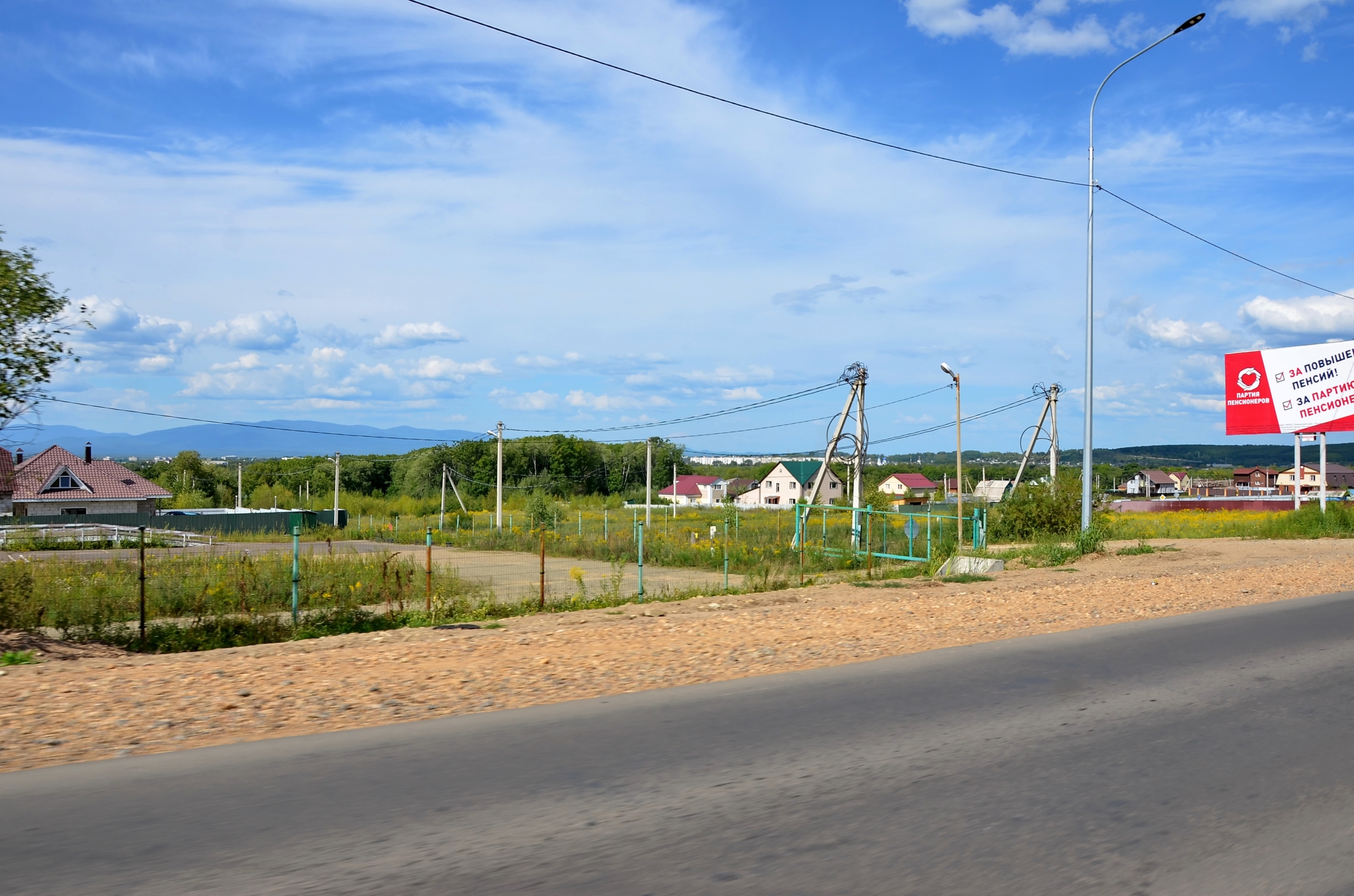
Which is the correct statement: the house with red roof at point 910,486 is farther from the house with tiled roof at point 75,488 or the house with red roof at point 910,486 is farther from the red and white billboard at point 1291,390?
the house with tiled roof at point 75,488

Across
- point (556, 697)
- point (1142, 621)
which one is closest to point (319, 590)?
point (556, 697)

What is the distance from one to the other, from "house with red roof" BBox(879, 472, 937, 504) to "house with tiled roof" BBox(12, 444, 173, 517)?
77106 mm

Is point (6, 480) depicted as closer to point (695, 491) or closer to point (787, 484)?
point (787, 484)

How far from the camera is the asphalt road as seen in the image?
161 inches

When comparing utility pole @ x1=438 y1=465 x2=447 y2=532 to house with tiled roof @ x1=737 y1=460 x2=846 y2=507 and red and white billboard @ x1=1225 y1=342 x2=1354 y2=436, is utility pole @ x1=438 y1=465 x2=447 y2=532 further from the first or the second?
house with tiled roof @ x1=737 y1=460 x2=846 y2=507

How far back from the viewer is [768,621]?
519 inches

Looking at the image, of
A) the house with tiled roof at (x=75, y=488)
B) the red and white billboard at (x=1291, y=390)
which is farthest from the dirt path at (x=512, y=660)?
the house with tiled roof at (x=75, y=488)

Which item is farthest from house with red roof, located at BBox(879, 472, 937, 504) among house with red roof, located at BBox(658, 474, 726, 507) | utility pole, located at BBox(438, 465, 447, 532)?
utility pole, located at BBox(438, 465, 447, 532)

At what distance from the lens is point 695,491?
12962cm

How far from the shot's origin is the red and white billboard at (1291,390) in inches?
1628

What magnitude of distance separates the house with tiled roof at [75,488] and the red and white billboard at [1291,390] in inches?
2540

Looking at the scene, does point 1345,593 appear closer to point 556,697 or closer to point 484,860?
point 556,697

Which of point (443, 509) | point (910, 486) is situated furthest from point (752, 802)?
point (910, 486)

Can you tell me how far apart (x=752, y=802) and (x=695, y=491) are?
409ft
